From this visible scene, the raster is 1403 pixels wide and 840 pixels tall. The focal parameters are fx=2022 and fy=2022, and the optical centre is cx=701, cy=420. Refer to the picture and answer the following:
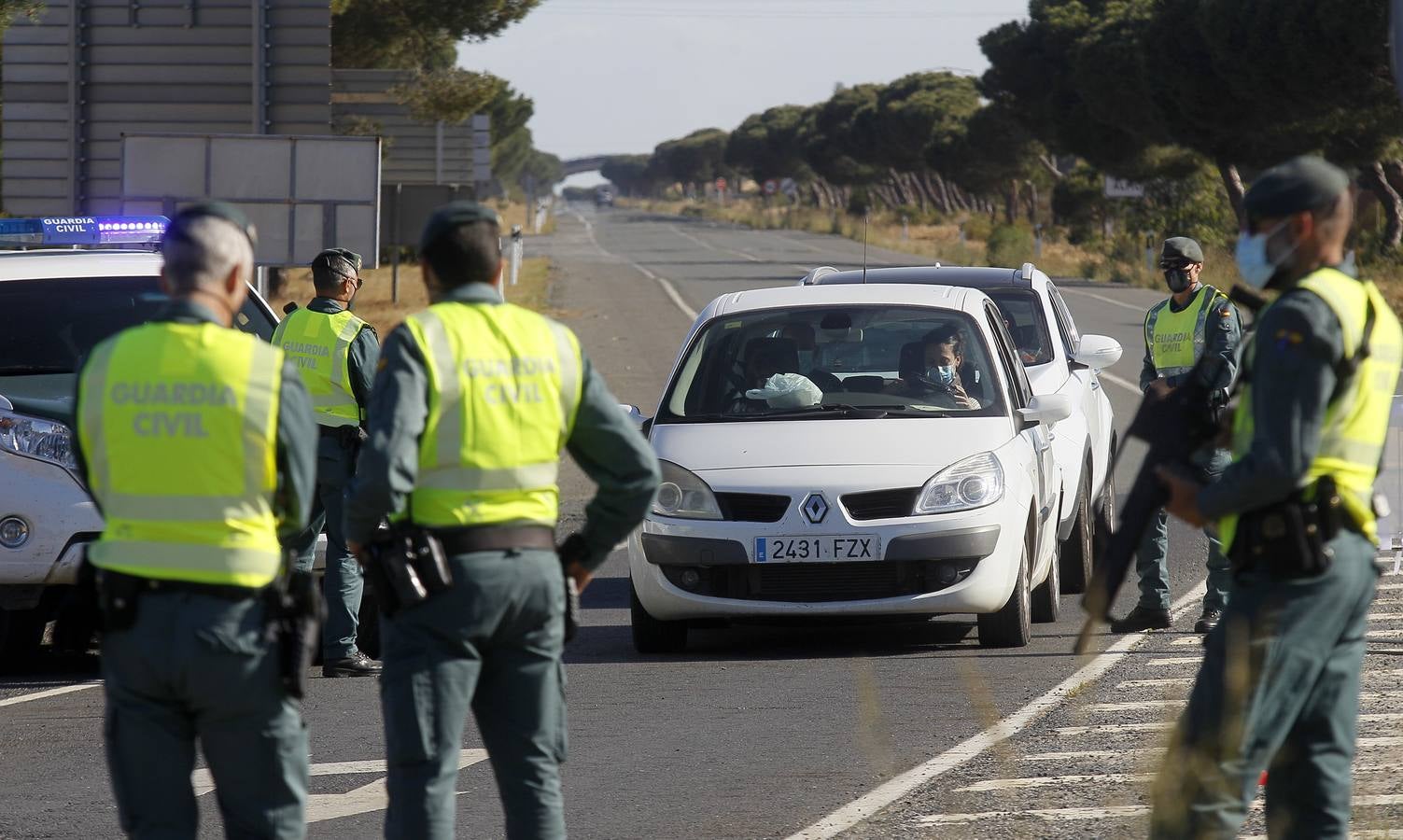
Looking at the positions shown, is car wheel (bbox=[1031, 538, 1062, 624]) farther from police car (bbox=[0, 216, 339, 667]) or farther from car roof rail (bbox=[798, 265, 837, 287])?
police car (bbox=[0, 216, 339, 667])

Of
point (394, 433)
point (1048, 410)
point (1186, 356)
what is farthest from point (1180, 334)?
point (394, 433)

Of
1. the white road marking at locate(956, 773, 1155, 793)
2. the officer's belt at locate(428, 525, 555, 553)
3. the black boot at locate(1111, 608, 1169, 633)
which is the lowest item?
the black boot at locate(1111, 608, 1169, 633)

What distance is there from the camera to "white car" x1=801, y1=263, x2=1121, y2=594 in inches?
436

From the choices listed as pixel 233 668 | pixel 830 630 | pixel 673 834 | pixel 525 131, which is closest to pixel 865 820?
pixel 673 834

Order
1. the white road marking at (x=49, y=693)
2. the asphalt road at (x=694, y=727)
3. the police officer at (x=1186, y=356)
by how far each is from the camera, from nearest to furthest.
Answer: the asphalt road at (x=694, y=727), the white road marking at (x=49, y=693), the police officer at (x=1186, y=356)

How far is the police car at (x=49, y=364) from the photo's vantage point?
866cm

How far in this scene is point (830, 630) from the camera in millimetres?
9914

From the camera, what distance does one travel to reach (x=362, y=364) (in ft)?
28.4

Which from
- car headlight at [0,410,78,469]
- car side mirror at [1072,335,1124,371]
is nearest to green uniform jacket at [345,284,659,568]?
car headlight at [0,410,78,469]

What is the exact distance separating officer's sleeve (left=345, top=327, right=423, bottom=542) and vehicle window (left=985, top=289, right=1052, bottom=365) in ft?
26.5

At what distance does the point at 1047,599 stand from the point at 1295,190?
19.6 ft

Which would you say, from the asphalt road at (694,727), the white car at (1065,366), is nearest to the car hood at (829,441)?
the asphalt road at (694,727)

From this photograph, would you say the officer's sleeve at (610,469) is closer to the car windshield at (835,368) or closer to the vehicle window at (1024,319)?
the car windshield at (835,368)

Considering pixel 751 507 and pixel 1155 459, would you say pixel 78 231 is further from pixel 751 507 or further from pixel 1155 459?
pixel 1155 459
